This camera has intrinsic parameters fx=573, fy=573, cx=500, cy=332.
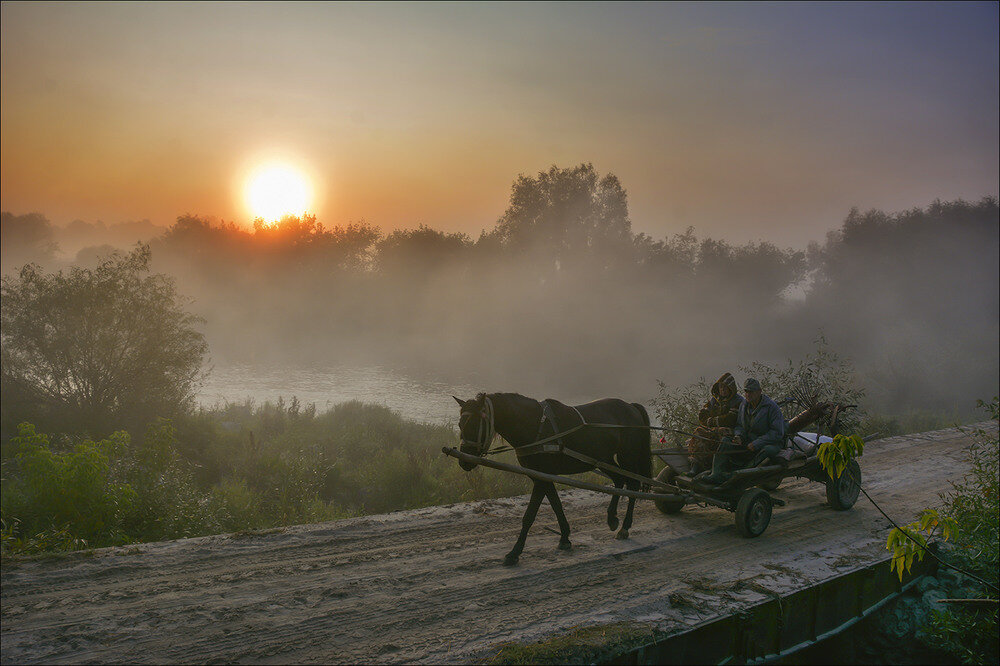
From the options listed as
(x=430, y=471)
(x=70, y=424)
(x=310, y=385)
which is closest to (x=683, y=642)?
(x=430, y=471)

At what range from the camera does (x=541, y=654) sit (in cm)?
566

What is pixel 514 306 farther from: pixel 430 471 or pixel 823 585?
pixel 823 585

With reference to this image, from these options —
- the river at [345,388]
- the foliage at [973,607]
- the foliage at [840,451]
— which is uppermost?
the foliage at [840,451]

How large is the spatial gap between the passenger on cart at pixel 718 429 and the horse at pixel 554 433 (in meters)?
0.83

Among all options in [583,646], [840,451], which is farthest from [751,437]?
[840,451]

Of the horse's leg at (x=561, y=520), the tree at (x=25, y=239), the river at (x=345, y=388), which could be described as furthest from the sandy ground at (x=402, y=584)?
the tree at (x=25, y=239)

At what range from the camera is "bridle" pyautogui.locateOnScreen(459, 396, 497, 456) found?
7281mm

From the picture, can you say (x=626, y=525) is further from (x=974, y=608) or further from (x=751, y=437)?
(x=974, y=608)

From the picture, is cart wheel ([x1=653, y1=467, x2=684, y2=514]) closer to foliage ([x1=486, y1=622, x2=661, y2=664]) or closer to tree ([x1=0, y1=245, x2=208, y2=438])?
foliage ([x1=486, y1=622, x2=661, y2=664])

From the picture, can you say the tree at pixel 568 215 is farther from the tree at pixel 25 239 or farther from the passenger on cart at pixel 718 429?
the tree at pixel 25 239

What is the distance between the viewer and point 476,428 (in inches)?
289

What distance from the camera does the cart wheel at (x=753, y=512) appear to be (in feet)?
28.3

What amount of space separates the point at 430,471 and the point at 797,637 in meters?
9.32

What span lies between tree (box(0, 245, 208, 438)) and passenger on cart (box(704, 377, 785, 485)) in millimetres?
16995
